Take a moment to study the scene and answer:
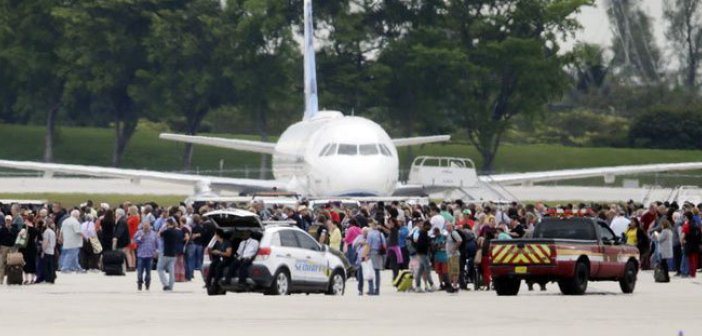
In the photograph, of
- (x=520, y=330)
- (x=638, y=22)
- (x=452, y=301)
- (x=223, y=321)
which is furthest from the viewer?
(x=638, y=22)

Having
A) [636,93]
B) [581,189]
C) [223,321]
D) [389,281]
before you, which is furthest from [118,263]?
[636,93]

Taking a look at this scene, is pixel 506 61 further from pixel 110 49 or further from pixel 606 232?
pixel 606 232

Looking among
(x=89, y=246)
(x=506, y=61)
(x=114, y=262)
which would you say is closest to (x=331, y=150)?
(x=89, y=246)

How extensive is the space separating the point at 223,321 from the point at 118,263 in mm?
16948

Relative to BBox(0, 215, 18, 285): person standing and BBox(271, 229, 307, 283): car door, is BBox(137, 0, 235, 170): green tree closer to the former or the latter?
BBox(0, 215, 18, 285): person standing

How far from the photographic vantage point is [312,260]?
35.4 metres

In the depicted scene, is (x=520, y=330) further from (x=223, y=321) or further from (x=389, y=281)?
(x=389, y=281)

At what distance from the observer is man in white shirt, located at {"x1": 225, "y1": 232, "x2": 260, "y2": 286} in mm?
34406

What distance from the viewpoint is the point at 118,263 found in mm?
43469

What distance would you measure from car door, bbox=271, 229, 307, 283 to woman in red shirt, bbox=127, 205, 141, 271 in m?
9.34

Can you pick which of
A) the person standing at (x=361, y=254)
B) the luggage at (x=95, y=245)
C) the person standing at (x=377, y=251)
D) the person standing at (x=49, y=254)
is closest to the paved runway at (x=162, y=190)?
the luggage at (x=95, y=245)

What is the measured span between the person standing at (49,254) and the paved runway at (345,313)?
2.06 m

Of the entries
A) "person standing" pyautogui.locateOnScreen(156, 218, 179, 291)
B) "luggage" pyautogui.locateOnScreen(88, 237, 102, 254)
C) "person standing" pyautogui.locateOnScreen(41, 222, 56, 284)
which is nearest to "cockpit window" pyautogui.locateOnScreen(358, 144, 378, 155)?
"luggage" pyautogui.locateOnScreen(88, 237, 102, 254)

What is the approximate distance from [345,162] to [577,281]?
22.4 metres
